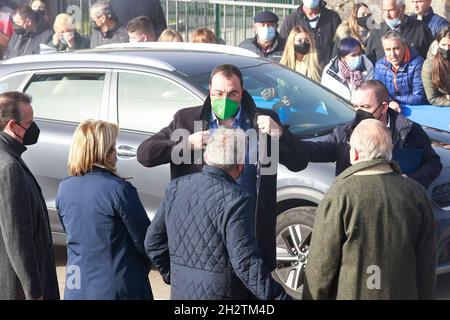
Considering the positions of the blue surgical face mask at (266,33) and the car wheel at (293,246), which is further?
the blue surgical face mask at (266,33)

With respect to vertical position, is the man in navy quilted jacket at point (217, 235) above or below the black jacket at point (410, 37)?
below

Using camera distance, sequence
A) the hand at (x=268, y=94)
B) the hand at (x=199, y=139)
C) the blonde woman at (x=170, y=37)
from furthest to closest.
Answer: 1. the blonde woman at (x=170, y=37)
2. the hand at (x=268, y=94)
3. the hand at (x=199, y=139)

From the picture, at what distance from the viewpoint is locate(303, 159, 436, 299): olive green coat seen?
469 cm

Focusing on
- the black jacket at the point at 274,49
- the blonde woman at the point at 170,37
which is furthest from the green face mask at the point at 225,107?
the black jacket at the point at 274,49

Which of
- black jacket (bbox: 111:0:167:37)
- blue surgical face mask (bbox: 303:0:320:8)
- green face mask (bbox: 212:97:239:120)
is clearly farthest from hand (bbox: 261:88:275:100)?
black jacket (bbox: 111:0:167:37)

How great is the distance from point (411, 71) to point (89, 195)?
5.72 m

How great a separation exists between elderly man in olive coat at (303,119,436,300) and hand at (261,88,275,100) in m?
3.14

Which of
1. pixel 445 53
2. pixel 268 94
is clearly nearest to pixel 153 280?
pixel 268 94

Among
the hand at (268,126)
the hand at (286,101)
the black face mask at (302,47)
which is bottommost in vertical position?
the hand at (268,126)

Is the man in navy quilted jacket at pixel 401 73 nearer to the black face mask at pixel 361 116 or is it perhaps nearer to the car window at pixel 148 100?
the car window at pixel 148 100

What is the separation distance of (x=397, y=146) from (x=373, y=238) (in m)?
2.12

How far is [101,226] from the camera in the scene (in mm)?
5176

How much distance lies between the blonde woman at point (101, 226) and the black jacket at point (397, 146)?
5.11 feet

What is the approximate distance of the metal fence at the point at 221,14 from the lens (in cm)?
1462
